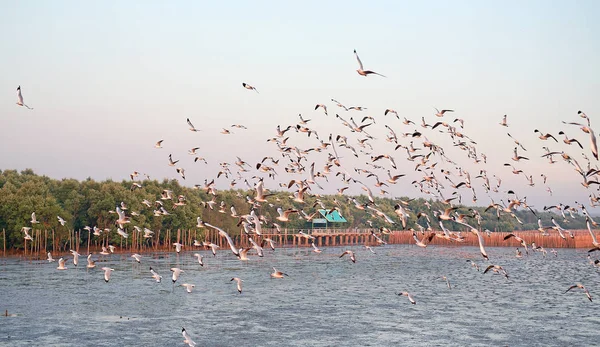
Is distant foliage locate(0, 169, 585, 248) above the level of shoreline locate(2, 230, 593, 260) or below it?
above

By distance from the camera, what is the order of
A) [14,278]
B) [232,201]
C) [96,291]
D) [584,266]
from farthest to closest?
1. [232,201]
2. [584,266]
3. [14,278]
4. [96,291]

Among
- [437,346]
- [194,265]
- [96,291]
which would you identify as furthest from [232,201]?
[437,346]

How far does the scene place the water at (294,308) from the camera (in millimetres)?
40281

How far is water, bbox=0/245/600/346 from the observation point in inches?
1586

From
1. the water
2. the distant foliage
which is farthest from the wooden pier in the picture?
the water

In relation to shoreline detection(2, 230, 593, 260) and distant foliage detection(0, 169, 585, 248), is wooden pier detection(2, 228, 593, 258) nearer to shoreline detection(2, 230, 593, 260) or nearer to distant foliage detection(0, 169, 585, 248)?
shoreline detection(2, 230, 593, 260)

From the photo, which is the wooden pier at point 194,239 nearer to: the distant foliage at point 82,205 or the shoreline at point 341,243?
the shoreline at point 341,243

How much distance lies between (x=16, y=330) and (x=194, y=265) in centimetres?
5076

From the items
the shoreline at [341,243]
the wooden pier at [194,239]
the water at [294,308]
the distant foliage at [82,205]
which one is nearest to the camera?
the water at [294,308]

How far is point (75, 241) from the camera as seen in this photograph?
111625 mm

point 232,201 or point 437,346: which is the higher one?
point 232,201

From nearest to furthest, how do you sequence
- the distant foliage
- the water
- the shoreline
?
1. the water
2. the distant foliage
3. the shoreline

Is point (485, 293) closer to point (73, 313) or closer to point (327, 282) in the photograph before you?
point (327, 282)

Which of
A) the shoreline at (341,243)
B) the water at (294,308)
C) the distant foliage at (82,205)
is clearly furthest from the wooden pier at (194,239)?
the water at (294,308)
